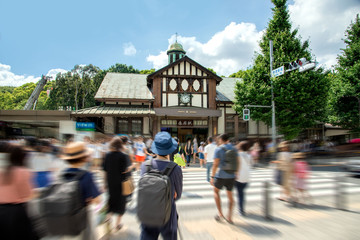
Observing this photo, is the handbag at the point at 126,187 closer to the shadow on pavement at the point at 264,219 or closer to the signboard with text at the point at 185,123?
the shadow on pavement at the point at 264,219

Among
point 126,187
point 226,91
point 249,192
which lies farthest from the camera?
point 226,91

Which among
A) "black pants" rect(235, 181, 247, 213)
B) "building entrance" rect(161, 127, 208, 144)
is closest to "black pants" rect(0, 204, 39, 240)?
"black pants" rect(235, 181, 247, 213)

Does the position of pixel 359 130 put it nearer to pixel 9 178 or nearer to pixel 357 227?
pixel 357 227

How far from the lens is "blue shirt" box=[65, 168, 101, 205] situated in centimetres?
258

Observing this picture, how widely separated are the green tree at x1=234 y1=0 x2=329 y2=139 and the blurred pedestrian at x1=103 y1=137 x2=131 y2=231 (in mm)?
15444

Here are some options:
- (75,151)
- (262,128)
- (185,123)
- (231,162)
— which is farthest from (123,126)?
(75,151)

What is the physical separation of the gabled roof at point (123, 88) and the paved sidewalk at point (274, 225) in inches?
590

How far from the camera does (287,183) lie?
18.4 feet

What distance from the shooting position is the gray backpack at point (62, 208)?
2225 millimetres

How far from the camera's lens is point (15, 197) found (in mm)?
Result: 2281

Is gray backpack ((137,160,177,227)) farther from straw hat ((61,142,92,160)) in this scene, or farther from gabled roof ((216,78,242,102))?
gabled roof ((216,78,242,102))

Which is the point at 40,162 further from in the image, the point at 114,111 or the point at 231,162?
the point at 114,111

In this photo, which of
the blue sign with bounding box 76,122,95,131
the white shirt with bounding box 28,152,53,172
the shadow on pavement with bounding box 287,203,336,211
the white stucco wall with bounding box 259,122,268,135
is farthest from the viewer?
the white stucco wall with bounding box 259,122,268,135

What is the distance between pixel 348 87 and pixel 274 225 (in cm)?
2029
